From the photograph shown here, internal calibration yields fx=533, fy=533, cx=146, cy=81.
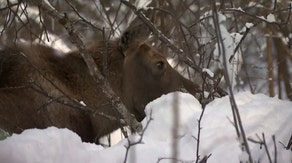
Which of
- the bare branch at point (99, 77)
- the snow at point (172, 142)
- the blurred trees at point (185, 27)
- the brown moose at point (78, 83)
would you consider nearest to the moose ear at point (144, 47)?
the brown moose at point (78, 83)

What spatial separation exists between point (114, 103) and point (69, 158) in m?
1.09

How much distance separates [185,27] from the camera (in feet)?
15.4

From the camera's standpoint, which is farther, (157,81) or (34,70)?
(157,81)

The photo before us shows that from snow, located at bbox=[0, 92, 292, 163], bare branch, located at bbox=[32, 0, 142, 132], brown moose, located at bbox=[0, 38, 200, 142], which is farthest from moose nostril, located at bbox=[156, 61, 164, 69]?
snow, located at bbox=[0, 92, 292, 163]

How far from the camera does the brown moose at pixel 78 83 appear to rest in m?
5.13

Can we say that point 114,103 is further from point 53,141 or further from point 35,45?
point 35,45

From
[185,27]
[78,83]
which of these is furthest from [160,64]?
[185,27]

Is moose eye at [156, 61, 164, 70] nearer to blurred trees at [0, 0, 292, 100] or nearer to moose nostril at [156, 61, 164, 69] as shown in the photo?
moose nostril at [156, 61, 164, 69]

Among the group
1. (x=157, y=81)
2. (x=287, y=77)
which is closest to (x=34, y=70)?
(x=157, y=81)

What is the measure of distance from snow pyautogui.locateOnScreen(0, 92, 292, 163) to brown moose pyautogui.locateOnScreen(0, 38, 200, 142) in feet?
5.25

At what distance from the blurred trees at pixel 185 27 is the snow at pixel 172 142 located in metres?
0.33

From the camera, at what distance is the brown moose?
513 centimetres

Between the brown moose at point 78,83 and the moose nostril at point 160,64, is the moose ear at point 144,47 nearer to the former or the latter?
the brown moose at point 78,83

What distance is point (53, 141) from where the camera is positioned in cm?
316
